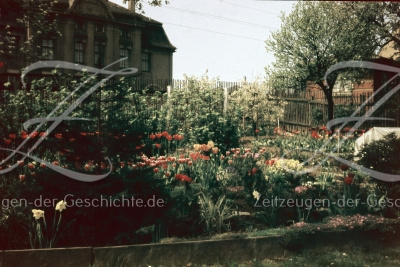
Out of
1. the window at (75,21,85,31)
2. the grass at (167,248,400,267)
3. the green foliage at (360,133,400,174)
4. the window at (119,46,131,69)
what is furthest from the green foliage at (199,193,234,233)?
the window at (119,46,131,69)

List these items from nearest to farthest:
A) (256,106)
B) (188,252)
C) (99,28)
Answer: (188,252) → (256,106) → (99,28)

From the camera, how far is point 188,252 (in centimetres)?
497

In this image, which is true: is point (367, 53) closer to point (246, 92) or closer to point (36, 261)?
point (246, 92)

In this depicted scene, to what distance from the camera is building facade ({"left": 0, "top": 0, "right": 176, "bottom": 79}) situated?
27141 mm

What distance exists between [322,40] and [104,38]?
14.9 metres

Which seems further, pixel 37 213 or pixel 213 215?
pixel 213 215

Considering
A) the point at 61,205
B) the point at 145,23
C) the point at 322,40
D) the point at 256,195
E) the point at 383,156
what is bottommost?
the point at 256,195

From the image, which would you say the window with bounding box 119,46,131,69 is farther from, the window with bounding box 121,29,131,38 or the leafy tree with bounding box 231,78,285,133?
the leafy tree with bounding box 231,78,285,133

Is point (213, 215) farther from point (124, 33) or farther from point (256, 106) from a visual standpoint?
point (124, 33)

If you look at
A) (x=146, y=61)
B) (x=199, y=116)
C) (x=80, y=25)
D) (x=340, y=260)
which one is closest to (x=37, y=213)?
(x=340, y=260)

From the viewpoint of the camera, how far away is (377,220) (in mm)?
5742

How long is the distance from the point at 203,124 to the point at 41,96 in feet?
13.4

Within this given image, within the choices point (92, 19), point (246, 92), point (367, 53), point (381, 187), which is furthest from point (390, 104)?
point (92, 19)

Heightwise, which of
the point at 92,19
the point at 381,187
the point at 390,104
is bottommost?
the point at 381,187
